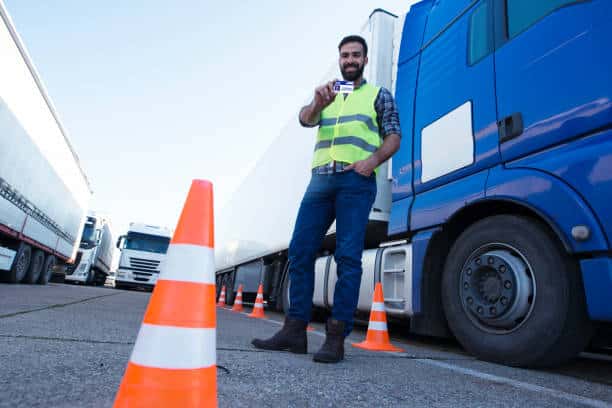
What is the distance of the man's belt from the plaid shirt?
324mm

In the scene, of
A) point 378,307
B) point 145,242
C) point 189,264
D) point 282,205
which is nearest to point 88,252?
point 145,242

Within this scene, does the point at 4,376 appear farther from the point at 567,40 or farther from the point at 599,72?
the point at 567,40

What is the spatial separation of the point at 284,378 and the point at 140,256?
1825cm

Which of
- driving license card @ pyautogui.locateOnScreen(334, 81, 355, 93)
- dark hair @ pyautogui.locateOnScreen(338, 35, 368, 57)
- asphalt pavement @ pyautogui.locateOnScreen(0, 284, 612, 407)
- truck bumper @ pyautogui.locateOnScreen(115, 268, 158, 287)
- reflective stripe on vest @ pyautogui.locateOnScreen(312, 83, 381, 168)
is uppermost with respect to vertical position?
dark hair @ pyautogui.locateOnScreen(338, 35, 368, 57)

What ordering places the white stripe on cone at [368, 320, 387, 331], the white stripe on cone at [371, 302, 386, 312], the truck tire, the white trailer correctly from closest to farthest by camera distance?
the truck tire, the white stripe on cone at [368, 320, 387, 331], the white stripe on cone at [371, 302, 386, 312], the white trailer

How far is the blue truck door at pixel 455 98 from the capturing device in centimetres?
287

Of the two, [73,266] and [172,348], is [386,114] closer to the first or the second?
[172,348]

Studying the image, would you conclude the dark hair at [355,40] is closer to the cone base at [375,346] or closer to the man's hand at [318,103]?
the man's hand at [318,103]

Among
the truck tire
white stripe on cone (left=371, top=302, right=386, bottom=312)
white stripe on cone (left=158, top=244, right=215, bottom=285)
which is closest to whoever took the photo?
white stripe on cone (left=158, top=244, right=215, bottom=285)

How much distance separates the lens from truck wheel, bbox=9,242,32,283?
31.2 feet

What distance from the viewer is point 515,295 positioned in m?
2.46

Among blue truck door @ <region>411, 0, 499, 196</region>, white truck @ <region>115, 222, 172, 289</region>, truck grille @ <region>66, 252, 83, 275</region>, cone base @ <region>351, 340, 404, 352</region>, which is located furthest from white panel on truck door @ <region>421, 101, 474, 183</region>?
truck grille @ <region>66, 252, 83, 275</region>

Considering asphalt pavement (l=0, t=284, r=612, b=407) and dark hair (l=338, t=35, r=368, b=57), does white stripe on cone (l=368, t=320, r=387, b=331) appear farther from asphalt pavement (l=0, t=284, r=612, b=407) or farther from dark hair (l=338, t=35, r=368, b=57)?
dark hair (l=338, t=35, r=368, b=57)

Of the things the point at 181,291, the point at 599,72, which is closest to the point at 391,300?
the point at 599,72
